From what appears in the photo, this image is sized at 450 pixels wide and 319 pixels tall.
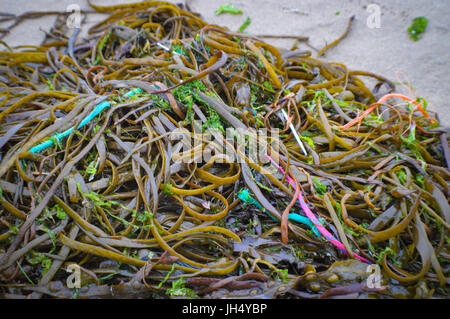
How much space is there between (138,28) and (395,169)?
2.10 metres

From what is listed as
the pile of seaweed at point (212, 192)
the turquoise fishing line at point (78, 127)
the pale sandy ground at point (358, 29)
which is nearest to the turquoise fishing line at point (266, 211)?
the pile of seaweed at point (212, 192)

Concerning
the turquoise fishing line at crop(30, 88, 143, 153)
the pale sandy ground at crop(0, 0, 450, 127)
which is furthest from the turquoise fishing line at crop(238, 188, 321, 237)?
the pale sandy ground at crop(0, 0, 450, 127)

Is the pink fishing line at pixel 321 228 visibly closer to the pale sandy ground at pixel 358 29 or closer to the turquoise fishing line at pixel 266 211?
the turquoise fishing line at pixel 266 211

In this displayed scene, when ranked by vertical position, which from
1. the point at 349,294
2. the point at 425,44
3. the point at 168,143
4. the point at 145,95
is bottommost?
the point at 349,294

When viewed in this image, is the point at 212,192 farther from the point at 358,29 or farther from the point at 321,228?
the point at 358,29

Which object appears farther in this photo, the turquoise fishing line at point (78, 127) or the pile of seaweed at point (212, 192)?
the turquoise fishing line at point (78, 127)

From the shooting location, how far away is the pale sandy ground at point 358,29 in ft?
7.16

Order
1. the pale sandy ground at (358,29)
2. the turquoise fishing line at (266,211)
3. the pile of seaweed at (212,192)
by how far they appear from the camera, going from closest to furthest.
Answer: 1. the pile of seaweed at (212,192)
2. the turquoise fishing line at (266,211)
3. the pale sandy ground at (358,29)

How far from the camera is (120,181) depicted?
4.36 feet

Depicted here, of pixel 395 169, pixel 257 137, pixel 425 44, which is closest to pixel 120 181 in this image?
pixel 257 137

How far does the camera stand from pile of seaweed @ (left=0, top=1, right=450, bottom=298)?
1.14 m

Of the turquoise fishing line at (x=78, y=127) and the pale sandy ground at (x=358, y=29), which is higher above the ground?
the pale sandy ground at (x=358, y=29)

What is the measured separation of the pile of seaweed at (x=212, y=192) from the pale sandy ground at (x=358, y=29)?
0.66 meters

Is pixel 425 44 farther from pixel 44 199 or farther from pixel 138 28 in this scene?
pixel 44 199
